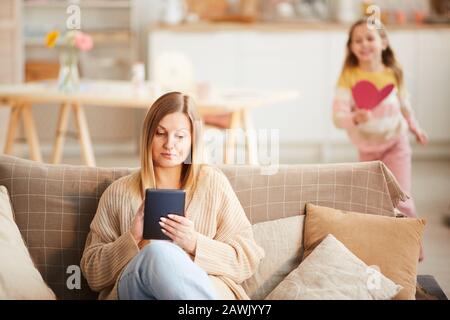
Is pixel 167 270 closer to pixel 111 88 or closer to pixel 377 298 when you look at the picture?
pixel 377 298

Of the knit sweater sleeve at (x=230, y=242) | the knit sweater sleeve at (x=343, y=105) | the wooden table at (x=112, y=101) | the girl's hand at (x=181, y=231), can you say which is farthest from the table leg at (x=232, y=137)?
the girl's hand at (x=181, y=231)

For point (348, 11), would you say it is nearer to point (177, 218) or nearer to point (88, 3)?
point (88, 3)

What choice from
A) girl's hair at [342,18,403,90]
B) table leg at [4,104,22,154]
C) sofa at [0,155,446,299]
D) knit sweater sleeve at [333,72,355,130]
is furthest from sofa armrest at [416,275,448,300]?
table leg at [4,104,22,154]

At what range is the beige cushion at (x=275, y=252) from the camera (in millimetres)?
2301

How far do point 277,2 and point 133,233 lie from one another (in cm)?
475

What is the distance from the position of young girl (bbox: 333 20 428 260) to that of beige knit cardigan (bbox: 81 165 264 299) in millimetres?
1376

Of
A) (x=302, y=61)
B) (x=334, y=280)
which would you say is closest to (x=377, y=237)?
(x=334, y=280)

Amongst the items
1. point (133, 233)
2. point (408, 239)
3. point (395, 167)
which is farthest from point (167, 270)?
point (395, 167)

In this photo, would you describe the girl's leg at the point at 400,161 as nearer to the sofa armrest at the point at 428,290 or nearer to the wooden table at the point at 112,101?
the sofa armrest at the point at 428,290

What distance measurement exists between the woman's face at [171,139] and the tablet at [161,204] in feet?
0.46

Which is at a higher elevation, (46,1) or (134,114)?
(46,1)

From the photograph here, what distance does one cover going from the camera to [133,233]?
2059mm

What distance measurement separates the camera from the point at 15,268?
82.0 inches

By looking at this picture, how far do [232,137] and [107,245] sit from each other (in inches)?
89.5
